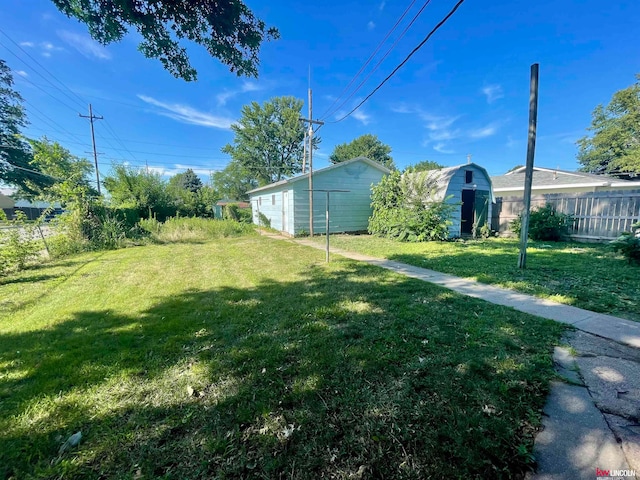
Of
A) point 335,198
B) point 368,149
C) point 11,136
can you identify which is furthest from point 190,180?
point 335,198

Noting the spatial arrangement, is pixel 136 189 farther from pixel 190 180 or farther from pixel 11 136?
pixel 190 180

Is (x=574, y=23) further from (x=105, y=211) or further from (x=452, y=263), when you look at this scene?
(x=105, y=211)

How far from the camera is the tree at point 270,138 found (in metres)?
32.0

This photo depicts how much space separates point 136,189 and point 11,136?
53.1 feet

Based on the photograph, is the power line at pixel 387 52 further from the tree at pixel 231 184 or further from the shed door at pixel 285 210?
the tree at pixel 231 184

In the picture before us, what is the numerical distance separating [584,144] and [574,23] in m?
32.2

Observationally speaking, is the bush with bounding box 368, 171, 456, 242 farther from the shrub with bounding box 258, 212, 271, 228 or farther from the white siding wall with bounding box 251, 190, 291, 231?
the shrub with bounding box 258, 212, 271, 228

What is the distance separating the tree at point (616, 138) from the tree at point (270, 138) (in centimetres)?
2997

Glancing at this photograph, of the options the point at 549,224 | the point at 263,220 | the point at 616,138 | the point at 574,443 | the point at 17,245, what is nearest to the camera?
the point at 574,443

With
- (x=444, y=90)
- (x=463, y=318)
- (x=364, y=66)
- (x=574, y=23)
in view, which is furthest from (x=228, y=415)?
(x=444, y=90)

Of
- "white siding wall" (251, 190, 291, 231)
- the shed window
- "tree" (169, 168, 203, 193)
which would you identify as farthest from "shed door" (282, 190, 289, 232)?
"tree" (169, 168, 203, 193)

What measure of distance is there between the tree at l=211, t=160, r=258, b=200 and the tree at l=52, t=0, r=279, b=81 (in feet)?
115

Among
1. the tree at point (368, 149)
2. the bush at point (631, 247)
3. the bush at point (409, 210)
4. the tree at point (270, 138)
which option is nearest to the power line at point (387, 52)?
the bush at point (409, 210)

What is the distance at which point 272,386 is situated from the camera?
1.99 m
